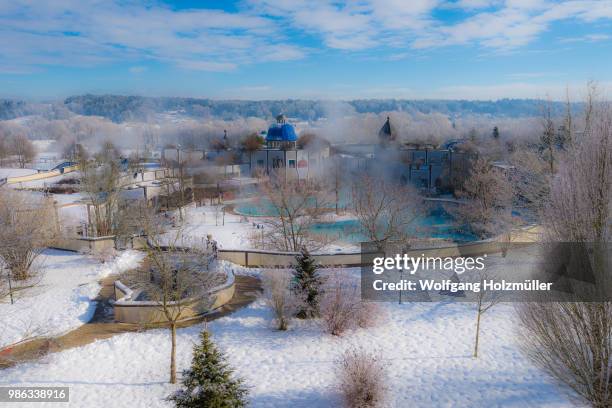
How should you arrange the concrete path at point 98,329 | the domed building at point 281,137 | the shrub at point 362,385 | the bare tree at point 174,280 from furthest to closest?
1. the domed building at point 281,137
2. the bare tree at point 174,280
3. the concrete path at point 98,329
4. the shrub at point 362,385

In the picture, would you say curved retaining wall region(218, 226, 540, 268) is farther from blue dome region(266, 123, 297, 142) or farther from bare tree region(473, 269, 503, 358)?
blue dome region(266, 123, 297, 142)

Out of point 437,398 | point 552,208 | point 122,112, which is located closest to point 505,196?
point 437,398

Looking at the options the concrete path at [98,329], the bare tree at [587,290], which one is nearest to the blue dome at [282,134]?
the concrete path at [98,329]

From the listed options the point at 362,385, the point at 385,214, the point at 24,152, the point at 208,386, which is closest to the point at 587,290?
the point at 362,385

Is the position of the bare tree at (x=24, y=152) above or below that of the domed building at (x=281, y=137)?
below

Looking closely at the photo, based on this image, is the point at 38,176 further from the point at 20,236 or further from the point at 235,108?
the point at 235,108

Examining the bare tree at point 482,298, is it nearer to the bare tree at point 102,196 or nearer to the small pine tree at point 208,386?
the small pine tree at point 208,386

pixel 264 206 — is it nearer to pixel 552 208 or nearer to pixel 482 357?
pixel 482 357

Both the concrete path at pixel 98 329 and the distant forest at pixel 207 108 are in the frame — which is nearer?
the concrete path at pixel 98 329
